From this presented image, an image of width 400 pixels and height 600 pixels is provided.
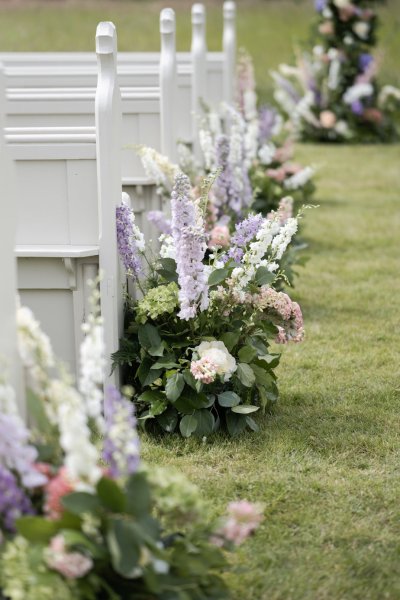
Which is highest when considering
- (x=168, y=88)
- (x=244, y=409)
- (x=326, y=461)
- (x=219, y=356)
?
(x=168, y=88)

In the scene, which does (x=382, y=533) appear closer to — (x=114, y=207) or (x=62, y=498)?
(x=62, y=498)

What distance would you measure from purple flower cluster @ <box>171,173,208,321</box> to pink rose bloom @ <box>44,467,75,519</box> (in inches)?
48.1

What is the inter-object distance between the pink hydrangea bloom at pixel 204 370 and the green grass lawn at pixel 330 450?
28 centimetres

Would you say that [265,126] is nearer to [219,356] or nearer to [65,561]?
[219,356]

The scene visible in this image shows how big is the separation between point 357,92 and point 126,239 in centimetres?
762

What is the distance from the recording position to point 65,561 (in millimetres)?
2115

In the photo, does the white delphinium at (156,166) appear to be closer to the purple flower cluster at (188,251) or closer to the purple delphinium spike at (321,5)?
the purple flower cluster at (188,251)

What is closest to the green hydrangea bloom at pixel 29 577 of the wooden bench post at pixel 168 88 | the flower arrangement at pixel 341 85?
the wooden bench post at pixel 168 88

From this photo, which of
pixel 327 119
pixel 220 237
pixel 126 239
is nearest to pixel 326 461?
pixel 126 239

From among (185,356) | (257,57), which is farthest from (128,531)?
(257,57)

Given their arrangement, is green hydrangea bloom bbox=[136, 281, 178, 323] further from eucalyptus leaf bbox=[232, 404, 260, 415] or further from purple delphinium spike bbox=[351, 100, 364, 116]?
purple delphinium spike bbox=[351, 100, 364, 116]

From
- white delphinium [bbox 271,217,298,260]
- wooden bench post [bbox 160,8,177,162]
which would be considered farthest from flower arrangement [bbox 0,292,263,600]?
wooden bench post [bbox 160,8,177,162]

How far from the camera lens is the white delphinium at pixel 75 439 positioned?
7.04 ft

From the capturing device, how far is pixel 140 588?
2.28m
